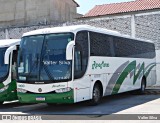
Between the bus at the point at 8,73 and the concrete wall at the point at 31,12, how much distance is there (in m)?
24.4

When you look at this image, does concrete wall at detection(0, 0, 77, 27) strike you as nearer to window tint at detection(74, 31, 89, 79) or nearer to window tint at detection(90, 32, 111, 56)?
window tint at detection(90, 32, 111, 56)

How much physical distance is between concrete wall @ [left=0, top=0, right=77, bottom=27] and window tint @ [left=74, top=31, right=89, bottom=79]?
25563mm

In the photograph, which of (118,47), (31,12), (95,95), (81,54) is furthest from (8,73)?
(31,12)

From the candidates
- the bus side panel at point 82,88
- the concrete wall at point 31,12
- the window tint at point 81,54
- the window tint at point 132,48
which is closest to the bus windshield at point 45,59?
the window tint at point 81,54

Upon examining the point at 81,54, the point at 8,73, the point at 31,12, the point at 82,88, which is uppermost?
the point at 31,12

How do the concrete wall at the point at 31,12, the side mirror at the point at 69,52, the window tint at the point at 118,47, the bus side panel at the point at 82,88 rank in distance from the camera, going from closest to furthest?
the side mirror at the point at 69,52 → the bus side panel at the point at 82,88 → the window tint at the point at 118,47 → the concrete wall at the point at 31,12

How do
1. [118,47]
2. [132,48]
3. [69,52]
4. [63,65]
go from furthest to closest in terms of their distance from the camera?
[132,48] < [118,47] < [63,65] < [69,52]

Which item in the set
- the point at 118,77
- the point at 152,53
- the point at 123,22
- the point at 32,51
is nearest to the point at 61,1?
the point at 123,22

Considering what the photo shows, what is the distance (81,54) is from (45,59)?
4.33ft

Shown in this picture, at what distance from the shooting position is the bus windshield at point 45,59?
11680mm

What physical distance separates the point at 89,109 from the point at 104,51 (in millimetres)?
2924

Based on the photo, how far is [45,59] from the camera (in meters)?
11.9

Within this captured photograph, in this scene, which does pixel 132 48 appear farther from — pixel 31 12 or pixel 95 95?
pixel 31 12

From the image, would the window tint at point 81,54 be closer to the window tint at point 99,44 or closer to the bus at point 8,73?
the window tint at point 99,44
